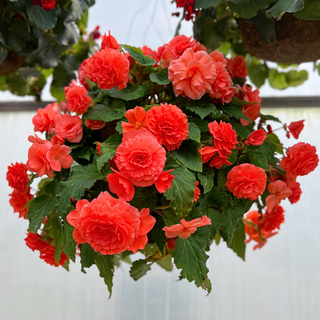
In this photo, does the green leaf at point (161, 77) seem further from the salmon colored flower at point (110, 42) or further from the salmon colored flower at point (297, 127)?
the salmon colored flower at point (297, 127)

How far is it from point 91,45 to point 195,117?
77 cm

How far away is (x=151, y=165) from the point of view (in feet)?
1.85

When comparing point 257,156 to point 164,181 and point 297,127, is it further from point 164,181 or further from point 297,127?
point 164,181

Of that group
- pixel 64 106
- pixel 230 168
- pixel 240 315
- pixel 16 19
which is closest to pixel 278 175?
pixel 230 168

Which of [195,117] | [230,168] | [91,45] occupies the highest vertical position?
[91,45]

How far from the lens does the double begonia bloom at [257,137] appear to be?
2.46ft

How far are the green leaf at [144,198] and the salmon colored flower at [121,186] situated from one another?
8 centimetres

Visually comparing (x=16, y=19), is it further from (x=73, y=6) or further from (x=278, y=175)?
(x=278, y=175)

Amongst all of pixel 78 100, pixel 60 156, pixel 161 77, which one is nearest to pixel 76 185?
pixel 60 156

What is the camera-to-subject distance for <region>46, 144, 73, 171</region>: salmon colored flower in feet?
2.36

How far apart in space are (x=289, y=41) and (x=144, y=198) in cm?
60

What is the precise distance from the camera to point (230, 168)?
77 cm

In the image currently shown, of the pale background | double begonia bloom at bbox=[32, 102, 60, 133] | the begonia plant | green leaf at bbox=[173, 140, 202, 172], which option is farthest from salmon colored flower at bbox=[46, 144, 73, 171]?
the pale background

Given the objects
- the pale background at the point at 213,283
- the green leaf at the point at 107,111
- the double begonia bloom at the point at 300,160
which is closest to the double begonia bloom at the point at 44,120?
the green leaf at the point at 107,111
